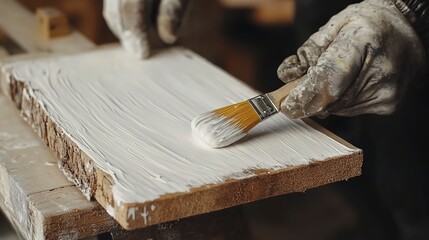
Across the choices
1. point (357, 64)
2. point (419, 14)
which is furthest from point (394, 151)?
point (357, 64)

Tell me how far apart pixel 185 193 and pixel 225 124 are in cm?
18

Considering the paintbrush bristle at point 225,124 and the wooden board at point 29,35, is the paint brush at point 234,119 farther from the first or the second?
the wooden board at point 29,35

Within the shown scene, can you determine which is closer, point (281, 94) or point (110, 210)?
point (110, 210)

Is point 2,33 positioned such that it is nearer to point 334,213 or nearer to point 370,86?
point 370,86

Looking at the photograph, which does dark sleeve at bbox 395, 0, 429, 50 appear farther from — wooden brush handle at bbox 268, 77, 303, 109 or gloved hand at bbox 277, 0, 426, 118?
wooden brush handle at bbox 268, 77, 303, 109

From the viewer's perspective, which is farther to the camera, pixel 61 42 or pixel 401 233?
pixel 401 233

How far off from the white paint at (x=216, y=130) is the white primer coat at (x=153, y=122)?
0.05ft

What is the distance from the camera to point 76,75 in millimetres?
1611

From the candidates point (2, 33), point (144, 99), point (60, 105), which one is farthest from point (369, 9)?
point (2, 33)

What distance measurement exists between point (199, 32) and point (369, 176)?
59cm

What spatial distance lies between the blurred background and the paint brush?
0.27 metres

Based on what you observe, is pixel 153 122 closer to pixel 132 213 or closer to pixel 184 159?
pixel 184 159

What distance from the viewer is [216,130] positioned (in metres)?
1.32

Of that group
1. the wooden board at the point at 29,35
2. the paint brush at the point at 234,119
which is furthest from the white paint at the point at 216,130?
the wooden board at the point at 29,35
